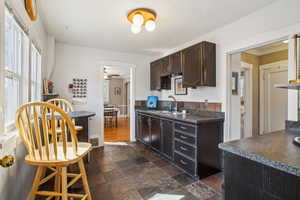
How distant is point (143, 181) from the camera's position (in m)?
2.11

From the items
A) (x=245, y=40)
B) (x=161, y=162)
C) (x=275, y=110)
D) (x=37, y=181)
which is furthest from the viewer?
(x=275, y=110)

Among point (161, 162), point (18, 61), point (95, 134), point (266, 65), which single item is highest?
point (266, 65)

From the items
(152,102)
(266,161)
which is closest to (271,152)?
(266,161)

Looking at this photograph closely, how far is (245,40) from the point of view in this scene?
2129 millimetres

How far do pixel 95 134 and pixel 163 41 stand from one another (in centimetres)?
264

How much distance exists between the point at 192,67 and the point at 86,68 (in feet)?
7.87

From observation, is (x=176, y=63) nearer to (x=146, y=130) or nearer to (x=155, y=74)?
(x=155, y=74)

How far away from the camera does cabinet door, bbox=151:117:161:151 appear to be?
2.96m

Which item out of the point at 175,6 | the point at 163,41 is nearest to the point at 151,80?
the point at 163,41

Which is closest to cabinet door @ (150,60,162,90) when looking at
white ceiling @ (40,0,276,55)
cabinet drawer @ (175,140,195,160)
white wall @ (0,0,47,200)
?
white ceiling @ (40,0,276,55)

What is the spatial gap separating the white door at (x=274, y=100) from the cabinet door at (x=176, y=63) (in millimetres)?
2328

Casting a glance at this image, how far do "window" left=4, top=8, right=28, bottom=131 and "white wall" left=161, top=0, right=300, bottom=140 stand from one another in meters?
2.68

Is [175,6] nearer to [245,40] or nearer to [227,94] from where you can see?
[245,40]

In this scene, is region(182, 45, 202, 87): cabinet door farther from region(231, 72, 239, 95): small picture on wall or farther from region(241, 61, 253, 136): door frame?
region(241, 61, 253, 136): door frame
